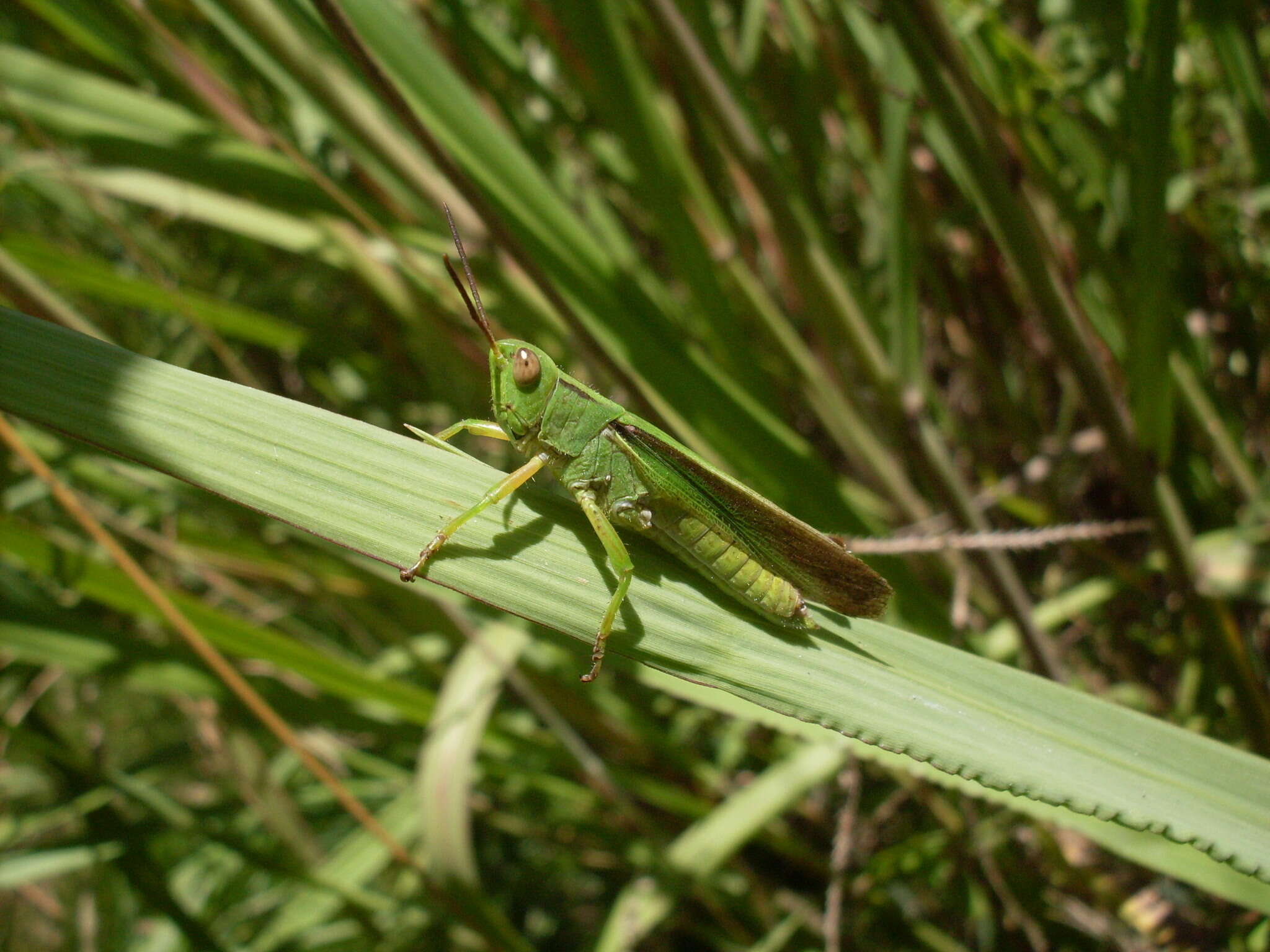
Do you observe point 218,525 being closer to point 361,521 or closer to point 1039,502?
point 361,521

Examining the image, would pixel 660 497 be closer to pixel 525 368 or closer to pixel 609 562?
pixel 609 562

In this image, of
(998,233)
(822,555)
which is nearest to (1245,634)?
(998,233)

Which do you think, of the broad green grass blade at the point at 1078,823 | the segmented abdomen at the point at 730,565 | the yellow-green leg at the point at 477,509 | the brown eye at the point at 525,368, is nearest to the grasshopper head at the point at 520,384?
the brown eye at the point at 525,368

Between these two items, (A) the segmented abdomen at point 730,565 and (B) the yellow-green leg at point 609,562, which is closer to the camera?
(B) the yellow-green leg at point 609,562

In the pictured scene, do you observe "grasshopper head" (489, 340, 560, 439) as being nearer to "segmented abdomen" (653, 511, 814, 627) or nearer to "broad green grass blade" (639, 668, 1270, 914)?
"segmented abdomen" (653, 511, 814, 627)

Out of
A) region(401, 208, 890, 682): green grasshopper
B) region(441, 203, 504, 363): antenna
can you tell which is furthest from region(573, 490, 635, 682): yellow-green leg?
region(441, 203, 504, 363): antenna

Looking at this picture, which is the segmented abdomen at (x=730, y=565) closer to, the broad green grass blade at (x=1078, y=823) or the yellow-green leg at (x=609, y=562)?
the yellow-green leg at (x=609, y=562)

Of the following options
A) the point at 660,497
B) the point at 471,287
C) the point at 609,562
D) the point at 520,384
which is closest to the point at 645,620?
the point at 609,562
